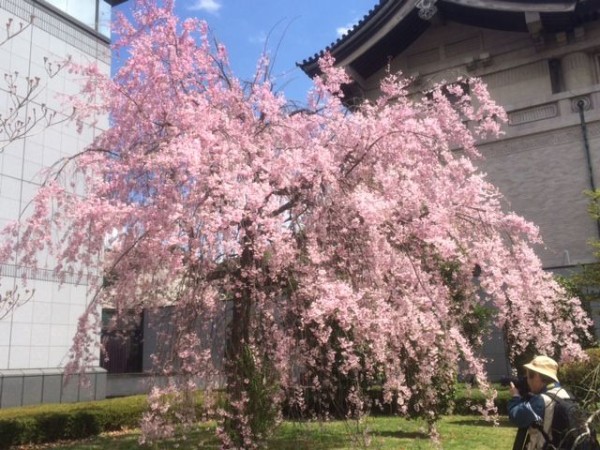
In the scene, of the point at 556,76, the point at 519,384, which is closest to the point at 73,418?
the point at 519,384

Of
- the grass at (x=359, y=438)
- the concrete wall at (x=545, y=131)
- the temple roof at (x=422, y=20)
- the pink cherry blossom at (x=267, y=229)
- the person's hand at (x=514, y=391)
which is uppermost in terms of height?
the temple roof at (x=422, y=20)

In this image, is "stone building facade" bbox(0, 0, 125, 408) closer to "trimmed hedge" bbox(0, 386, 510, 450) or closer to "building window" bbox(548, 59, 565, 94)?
"trimmed hedge" bbox(0, 386, 510, 450)

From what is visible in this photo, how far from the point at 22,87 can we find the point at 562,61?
1526cm

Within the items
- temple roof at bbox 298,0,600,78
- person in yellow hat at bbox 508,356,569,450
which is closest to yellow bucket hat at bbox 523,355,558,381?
person in yellow hat at bbox 508,356,569,450

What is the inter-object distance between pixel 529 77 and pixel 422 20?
3.84 m

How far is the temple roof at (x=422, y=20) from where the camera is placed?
664 inches

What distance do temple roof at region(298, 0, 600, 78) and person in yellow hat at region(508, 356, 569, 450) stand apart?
14736 mm

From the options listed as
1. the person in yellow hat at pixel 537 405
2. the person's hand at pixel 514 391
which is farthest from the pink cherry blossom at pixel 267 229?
the person in yellow hat at pixel 537 405

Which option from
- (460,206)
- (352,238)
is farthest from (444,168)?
(352,238)

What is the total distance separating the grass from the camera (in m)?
9.87

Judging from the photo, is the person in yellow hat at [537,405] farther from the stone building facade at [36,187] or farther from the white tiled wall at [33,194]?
the white tiled wall at [33,194]

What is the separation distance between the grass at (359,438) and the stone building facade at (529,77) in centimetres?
559

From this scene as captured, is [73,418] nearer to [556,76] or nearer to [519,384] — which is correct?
[519,384]

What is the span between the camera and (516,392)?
4.70 metres
